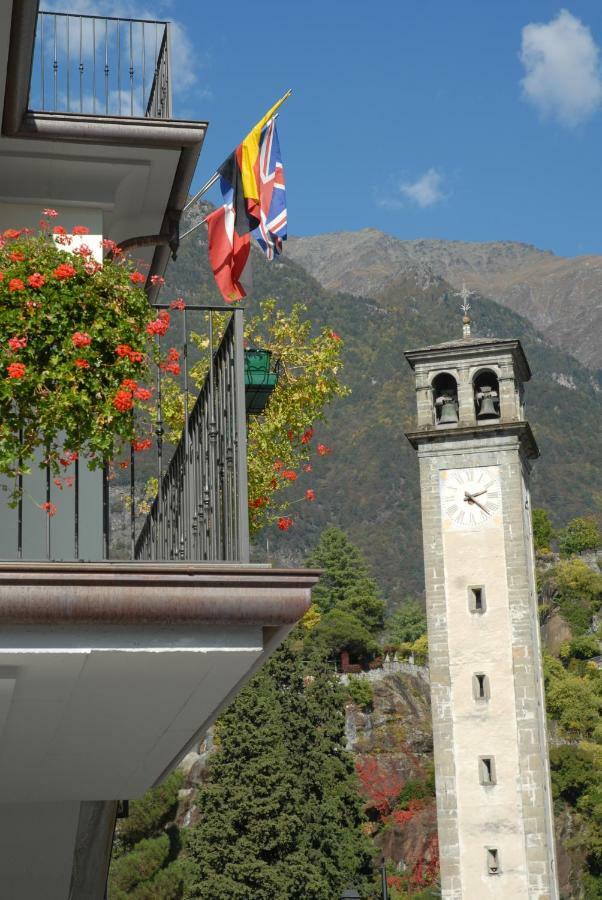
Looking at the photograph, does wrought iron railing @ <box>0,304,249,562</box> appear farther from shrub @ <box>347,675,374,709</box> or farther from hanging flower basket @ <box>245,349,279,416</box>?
shrub @ <box>347,675,374,709</box>

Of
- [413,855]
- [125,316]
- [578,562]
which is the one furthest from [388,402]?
[125,316]

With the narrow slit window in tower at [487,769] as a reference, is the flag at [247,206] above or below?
above

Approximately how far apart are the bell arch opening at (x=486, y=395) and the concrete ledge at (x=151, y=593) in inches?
1376

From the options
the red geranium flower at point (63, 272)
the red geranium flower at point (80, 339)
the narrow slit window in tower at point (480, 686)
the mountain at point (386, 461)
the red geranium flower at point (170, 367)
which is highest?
the mountain at point (386, 461)

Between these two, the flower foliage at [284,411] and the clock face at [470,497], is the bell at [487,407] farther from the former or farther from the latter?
the flower foliage at [284,411]

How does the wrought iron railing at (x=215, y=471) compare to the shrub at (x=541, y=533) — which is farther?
the shrub at (x=541, y=533)

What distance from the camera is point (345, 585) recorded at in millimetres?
99000

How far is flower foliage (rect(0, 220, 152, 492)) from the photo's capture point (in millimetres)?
6371

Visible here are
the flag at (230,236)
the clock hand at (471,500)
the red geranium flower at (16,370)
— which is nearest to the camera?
the red geranium flower at (16,370)

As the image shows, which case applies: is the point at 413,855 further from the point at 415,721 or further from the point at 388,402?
the point at 388,402

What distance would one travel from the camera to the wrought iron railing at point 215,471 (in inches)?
247

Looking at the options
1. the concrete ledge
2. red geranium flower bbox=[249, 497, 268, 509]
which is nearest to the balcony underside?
the concrete ledge

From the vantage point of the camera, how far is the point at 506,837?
3581cm

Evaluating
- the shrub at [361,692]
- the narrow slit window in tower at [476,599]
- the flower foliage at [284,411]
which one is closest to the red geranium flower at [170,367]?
the flower foliage at [284,411]
